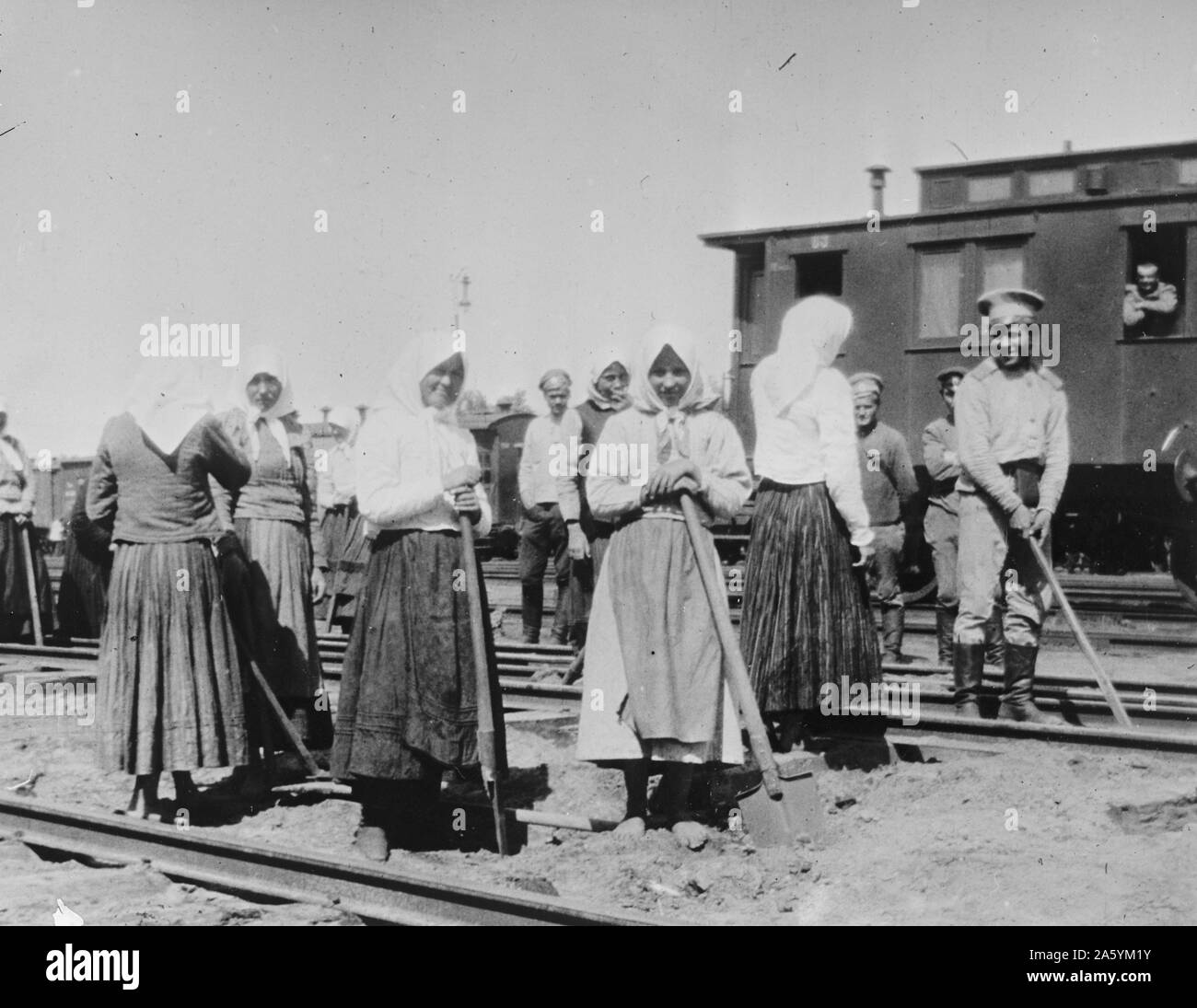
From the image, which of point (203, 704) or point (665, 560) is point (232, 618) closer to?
point (203, 704)

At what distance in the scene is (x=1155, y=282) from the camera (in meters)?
13.6

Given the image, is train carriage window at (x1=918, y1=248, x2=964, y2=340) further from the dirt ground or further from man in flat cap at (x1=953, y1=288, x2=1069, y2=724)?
the dirt ground

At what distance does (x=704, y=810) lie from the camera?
5.38m

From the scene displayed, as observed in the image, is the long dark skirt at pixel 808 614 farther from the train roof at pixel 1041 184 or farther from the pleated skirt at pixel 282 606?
the train roof at pixel 1041 184

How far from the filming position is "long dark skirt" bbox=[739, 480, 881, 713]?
603 centimetres

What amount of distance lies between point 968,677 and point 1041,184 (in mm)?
10716

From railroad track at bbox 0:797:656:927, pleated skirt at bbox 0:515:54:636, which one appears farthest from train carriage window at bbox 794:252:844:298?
railroad track at bbox 0:797:656:927

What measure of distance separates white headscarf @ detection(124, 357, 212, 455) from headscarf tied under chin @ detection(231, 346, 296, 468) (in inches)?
38.8

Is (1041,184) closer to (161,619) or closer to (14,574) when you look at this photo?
(14,574)

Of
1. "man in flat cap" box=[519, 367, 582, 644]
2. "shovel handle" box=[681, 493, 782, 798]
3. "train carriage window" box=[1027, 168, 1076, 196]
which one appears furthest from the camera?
"train carriage window" box=[1027, 168, 1076, 196]

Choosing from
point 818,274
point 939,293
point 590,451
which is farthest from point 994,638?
point 818,274

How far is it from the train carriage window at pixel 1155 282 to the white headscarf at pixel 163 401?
10.6 m
